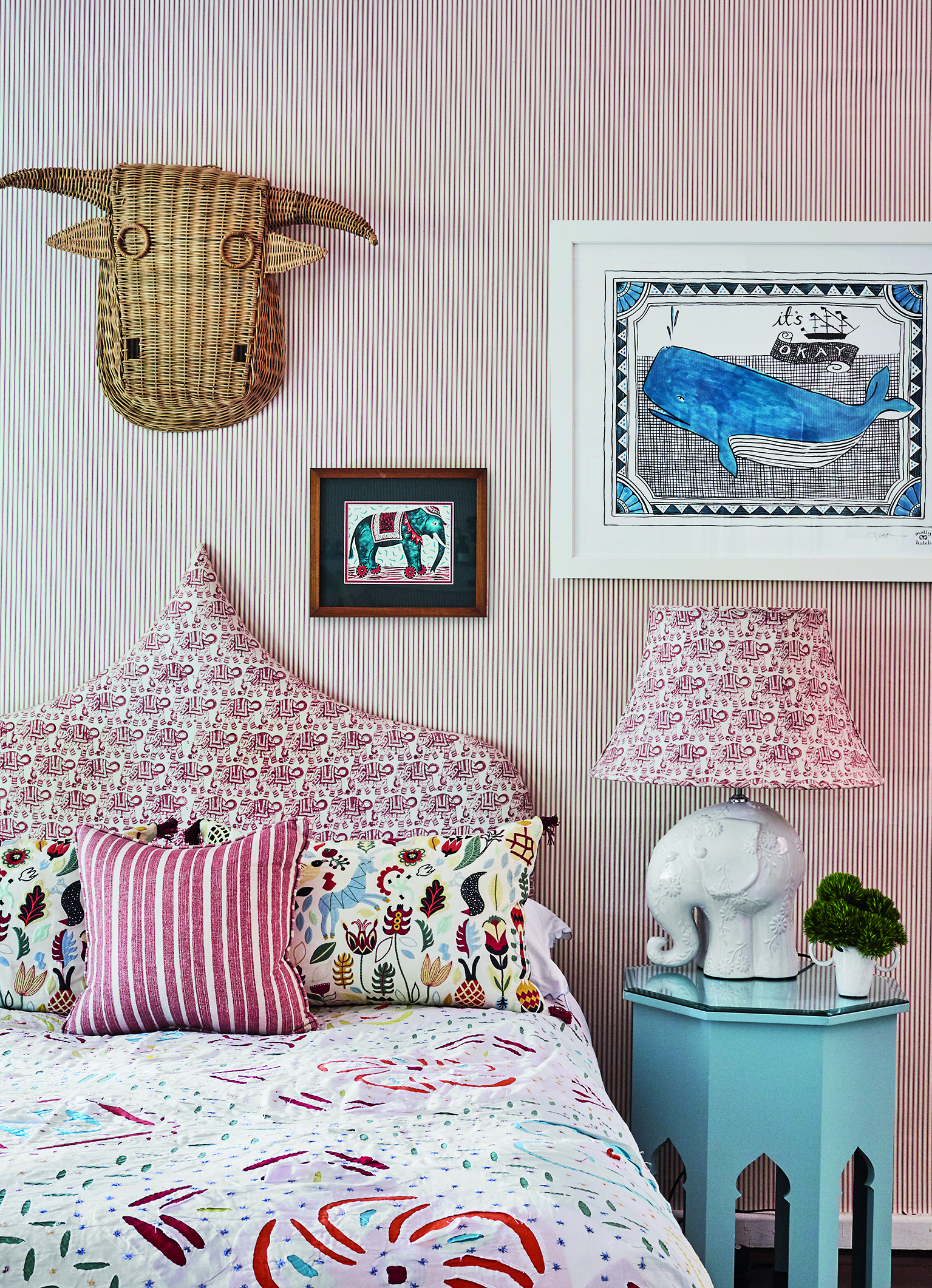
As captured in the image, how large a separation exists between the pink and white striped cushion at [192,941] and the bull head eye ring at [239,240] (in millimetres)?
1290

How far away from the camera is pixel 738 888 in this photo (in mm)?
1958

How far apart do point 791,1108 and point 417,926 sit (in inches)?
29.3

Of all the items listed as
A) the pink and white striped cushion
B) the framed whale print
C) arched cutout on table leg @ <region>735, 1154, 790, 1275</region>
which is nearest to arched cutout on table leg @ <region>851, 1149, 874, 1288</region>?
arched cutout on table leg @ <region>735, 1154, 790, 1275</region>

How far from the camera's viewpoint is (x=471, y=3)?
235 centimetres

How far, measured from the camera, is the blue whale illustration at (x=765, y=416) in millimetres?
2316

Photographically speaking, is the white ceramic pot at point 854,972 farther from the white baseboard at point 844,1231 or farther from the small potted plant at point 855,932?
the white baseboard at point 844,1231

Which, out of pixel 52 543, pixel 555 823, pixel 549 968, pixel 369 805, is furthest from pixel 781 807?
pixel 52 543

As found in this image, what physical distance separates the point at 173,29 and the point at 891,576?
6.89 feet

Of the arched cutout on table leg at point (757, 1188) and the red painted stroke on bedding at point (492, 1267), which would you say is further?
the arched cutout on table leg at point (757, 1188)

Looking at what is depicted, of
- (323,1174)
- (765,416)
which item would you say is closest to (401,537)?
(765,416)

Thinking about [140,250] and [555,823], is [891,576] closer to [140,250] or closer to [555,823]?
[555,823]

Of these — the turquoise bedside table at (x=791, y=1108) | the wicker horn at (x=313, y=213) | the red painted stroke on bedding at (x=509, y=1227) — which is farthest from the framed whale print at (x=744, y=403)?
the red painted stroke on bedding at (x=509, y=1227)

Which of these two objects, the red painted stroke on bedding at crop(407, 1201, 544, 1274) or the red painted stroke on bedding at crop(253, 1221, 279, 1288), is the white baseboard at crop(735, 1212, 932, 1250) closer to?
the red painted stroke on bedding at crop(407, 1201, 544, 1274)

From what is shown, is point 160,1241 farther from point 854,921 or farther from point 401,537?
point 401,537
